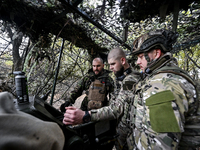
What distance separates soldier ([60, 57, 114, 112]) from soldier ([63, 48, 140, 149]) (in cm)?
99

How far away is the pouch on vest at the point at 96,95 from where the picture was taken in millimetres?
3027

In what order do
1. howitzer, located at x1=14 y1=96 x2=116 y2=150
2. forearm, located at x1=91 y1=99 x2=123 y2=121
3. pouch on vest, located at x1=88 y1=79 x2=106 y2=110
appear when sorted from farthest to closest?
1. pouch on vest, located at x1=88 y1=79 x2=106 y2=110
2. forearm, located at x1=91 y1=99 x2=123 y2=121
3. howitzer, located at x1=14 y1=96 x2=116 y2=150

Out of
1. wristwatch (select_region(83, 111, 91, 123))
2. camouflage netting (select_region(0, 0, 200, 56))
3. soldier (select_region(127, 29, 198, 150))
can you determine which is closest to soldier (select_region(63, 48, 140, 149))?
wristwatch (select_region(83, 111, 91, 123))

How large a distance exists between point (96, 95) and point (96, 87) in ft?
0.81

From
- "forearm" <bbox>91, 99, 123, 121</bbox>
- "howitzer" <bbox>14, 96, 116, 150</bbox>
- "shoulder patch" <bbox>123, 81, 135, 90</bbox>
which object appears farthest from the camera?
"shoulder patch" <bbox>123, 81, 135, 90</bbox>

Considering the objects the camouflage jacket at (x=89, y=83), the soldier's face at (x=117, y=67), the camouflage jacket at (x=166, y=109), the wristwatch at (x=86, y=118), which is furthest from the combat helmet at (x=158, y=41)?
the camouflage jacket at (x=89, y=83)

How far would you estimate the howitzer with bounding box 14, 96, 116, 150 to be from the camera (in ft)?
3.15

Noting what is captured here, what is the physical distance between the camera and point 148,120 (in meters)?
0.99

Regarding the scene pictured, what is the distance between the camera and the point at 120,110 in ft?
5.18

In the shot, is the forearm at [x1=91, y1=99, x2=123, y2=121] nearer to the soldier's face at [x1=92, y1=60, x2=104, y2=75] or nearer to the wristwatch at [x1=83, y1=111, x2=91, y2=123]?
the wristwatch at [x1=83, y1=111, x2=91, y2=123]

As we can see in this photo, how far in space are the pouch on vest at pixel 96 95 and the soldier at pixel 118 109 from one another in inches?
39.8

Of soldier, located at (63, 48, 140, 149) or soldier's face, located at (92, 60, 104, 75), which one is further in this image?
soldier's face, located at (92, 60, 104, 75)

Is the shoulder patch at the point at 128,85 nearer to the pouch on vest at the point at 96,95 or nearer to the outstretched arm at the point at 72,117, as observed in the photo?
the outstretched arm at the point at 72,117

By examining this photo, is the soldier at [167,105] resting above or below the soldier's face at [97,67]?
below
